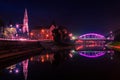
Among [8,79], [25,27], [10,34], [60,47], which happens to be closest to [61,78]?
[8,79]

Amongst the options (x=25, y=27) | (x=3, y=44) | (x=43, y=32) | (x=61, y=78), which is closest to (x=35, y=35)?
(x=43, y=32)

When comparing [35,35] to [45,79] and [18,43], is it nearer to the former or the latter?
[18,43]

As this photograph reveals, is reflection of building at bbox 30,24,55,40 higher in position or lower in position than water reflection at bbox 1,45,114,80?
higher

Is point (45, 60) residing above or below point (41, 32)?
below

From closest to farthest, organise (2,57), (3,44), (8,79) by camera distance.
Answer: (8,79)
(2,57)
(3,44)

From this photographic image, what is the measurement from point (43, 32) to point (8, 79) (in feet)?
507

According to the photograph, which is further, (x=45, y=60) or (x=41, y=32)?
(x=41, y=32)

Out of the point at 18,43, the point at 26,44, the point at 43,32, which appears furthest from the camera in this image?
the point at 43,32

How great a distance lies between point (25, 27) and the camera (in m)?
158

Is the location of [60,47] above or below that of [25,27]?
below

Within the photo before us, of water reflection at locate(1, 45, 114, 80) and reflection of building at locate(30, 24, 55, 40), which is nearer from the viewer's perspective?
water reflection at locate(1, 45, 114, 80)

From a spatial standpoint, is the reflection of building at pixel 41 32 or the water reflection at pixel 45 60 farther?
the reflection of building at pixel 41 32

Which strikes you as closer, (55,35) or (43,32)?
(55,35)

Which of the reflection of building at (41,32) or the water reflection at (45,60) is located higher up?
the reflection of building at (41,32)
